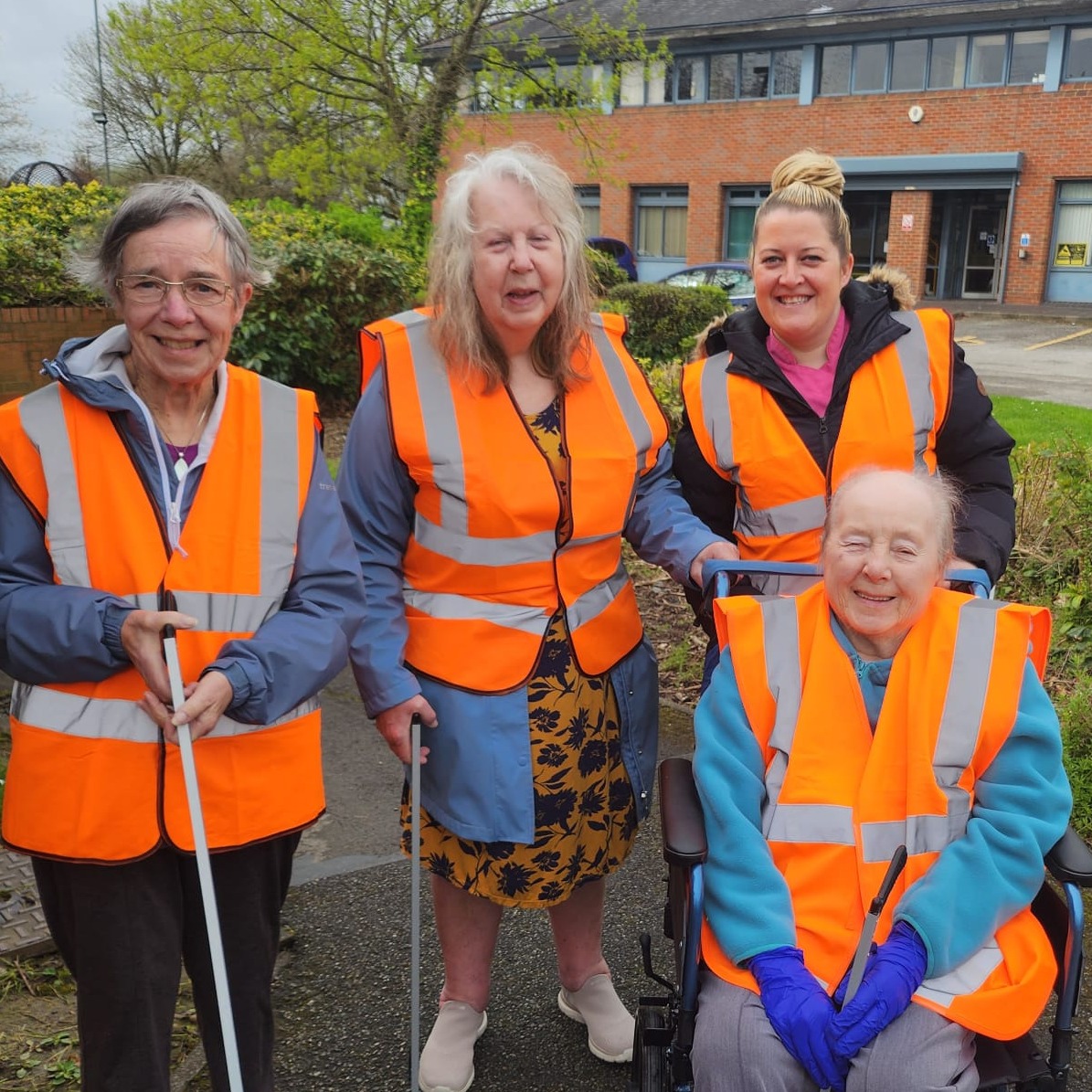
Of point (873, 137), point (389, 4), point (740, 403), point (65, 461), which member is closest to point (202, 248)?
point (65, 461)

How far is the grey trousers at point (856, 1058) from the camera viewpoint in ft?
6.58

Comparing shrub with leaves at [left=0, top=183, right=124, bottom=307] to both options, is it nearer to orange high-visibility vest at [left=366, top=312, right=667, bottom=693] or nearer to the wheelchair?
orange high-visibility vest at [left=366, top=312, right=667, bottom=693]

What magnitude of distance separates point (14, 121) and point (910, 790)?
39.6 m

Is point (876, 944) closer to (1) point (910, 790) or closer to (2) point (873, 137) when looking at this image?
(1) point (910, 790)

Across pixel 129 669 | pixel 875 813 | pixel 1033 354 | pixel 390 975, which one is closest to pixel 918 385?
pixel 875 813

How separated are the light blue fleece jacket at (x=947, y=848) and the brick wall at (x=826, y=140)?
67.6 feet

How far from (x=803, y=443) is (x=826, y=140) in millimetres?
26845

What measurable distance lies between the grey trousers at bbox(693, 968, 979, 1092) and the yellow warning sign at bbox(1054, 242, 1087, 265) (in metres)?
26.6

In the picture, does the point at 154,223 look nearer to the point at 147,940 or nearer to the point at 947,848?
the point at 147,940

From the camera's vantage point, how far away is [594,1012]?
118 inches

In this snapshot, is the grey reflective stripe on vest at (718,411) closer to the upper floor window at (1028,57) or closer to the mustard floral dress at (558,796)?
the mustard floral dress at (558,796)

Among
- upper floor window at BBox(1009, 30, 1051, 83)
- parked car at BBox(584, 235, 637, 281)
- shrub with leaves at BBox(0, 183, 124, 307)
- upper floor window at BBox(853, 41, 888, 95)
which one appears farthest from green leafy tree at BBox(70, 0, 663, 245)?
upper floor window at BBox(1009, 30, 1051, 83)

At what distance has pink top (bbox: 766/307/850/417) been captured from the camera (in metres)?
2.79

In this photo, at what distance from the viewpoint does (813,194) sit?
8.90ft
